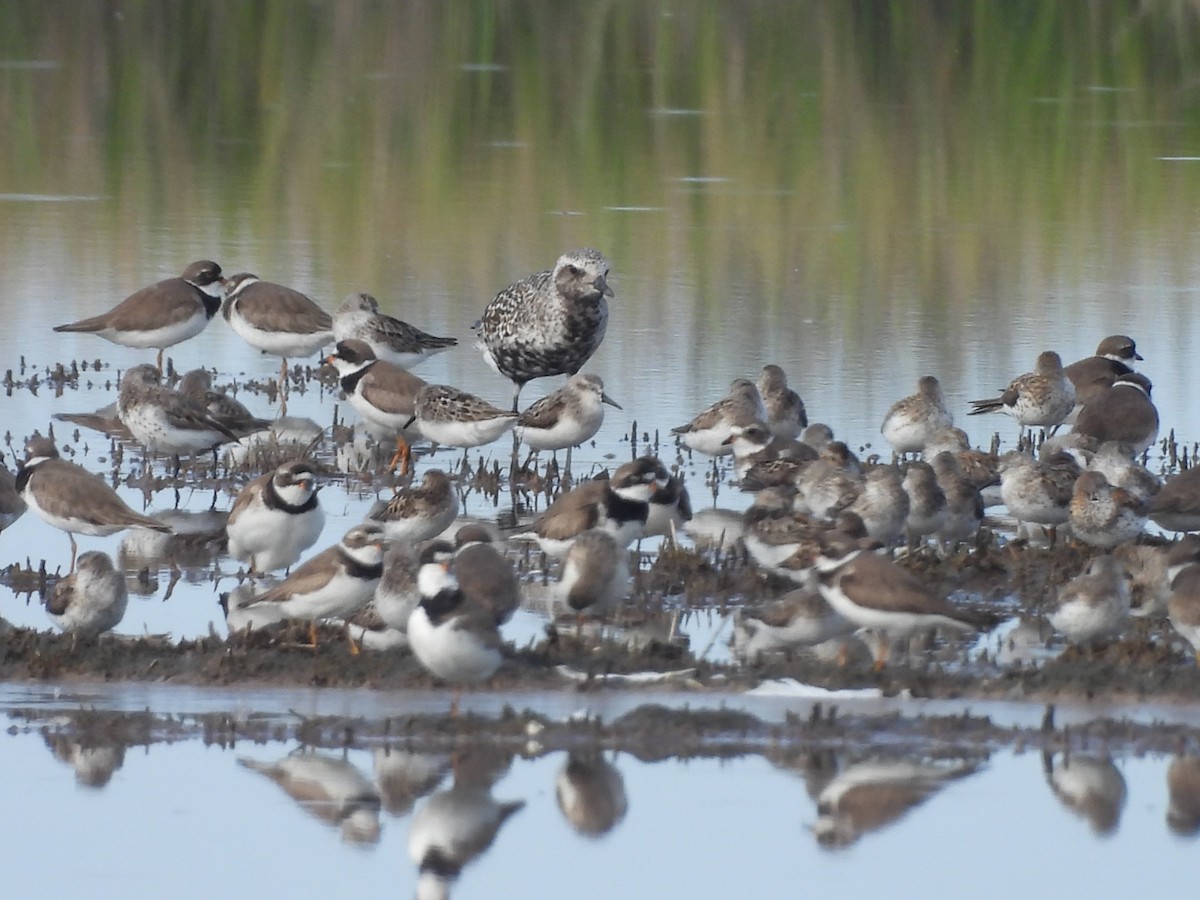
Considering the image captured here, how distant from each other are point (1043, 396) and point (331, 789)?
8760 millimetres

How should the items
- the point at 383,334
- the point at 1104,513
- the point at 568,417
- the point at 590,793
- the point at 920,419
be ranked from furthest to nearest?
1. the point at 383,334
2. the point at 920,419
3. the point at 568,417
4. the point at 1104,513
5. the point at 590,793

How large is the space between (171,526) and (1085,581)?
5.63 m

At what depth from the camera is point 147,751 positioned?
30.9 feet

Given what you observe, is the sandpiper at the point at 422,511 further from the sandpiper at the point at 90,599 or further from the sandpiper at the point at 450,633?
the sandpiper at the point at 450,633

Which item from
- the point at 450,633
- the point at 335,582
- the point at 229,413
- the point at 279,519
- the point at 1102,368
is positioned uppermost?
the point at 1102,368

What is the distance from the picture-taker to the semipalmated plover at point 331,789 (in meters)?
8.72

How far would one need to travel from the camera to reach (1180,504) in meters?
13.2

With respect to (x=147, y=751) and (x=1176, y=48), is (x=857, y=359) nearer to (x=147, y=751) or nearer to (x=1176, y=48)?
(x=147, y=751)

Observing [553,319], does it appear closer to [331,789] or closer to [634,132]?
[331,789]

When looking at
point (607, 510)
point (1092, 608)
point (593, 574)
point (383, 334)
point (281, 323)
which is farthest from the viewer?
point (281, 323)

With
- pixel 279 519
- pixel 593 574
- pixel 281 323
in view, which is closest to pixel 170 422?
pixel 279 519

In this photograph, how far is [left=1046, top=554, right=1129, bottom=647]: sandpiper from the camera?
10.9 m

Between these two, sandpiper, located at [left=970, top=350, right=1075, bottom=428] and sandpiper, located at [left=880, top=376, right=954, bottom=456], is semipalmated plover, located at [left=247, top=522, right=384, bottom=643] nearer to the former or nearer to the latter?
sandpiper, located at [left=880, top=376, right=954, bottom=456]

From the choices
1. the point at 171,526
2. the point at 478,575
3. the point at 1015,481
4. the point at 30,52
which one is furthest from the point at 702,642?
the point at 30,52
